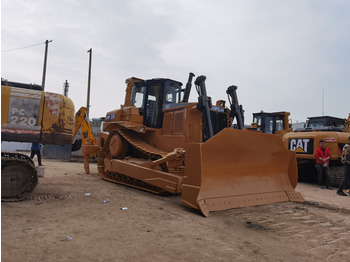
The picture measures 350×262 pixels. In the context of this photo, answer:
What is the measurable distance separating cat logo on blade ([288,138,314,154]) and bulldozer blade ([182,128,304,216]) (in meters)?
4.23

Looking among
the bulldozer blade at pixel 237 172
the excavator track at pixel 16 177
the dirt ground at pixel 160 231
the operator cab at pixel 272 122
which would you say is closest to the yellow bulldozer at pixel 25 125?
the excavator track at pixel 16 177

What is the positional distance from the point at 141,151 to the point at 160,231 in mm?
3746

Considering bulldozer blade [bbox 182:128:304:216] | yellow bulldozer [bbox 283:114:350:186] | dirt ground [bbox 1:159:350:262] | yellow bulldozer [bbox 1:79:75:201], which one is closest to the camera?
dirt ground [bbox 1:159:350:262]

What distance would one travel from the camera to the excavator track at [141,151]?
6623 mm

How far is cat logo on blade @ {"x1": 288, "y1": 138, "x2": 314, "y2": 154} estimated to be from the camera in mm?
10016

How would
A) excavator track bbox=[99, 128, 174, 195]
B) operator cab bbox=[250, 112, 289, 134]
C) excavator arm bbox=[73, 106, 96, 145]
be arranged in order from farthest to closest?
operator cab bbox=[250, 112, 289, 134] < excavator arm bbox=[73, 106, 96, 145] < excavator track bbox=[99, 128, 174, 195]

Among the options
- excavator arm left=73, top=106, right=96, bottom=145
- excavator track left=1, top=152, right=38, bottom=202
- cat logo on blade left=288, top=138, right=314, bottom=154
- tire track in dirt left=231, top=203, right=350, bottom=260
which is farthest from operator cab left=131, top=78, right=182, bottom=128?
cat logo on blade left=288, top=138, right=314, bottom=154

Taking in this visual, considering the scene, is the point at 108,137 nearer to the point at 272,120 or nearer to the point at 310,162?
the point at 310,162

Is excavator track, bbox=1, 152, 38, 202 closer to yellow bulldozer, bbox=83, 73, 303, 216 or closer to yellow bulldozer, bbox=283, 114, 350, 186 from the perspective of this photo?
yellow bulldozer, bbox=83, 73, 303, 216

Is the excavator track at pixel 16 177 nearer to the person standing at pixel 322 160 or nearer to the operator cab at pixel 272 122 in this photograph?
the person standing at pixel 322 160

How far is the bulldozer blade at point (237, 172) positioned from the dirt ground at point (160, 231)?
25 centimetres

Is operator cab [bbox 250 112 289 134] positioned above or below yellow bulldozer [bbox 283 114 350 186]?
above

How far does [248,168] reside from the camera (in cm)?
568

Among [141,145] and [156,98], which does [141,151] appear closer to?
[141,145]
